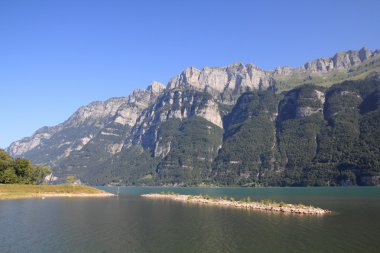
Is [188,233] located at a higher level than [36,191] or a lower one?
lower

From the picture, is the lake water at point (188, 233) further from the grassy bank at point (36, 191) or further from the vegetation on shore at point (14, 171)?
the vegetation on shore at point (14, 171)

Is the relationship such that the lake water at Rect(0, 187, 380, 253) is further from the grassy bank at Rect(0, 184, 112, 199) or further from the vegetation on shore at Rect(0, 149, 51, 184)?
the vegetation on shore at Rect(0, 149, 51, 184)

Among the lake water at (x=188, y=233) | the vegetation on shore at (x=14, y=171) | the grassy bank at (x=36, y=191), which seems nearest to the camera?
the lake water at (x=188, y=233)

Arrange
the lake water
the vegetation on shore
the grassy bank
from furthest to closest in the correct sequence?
the vegetation on shore, the grassy bank, the lake water

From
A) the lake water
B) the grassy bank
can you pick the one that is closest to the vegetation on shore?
the grassy bank

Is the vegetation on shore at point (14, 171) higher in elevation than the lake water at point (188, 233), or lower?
higher

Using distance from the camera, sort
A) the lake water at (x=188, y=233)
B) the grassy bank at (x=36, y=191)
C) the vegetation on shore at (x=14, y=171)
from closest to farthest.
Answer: the lake water at (x=188, y=233), the grassy bank at (x=36, y=191), the vegetation on shore at (x=14, y=171)

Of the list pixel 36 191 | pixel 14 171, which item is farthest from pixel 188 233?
pixel 14 171

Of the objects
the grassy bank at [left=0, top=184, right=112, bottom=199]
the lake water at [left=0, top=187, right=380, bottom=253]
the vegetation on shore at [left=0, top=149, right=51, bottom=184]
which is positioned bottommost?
the lake water at [left=0, top=187, right=380, bottom=253]

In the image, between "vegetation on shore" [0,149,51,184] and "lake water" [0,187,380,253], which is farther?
"vegetation on shore" [0,149,51,184]

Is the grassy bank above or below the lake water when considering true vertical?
above

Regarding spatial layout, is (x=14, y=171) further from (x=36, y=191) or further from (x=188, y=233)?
(x=188, y=233)

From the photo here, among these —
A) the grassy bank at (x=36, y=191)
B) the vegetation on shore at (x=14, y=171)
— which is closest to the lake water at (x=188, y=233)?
the grassy bank at (x=36, y=191)

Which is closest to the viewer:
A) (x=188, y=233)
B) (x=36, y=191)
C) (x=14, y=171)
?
(x=188, y=233)
